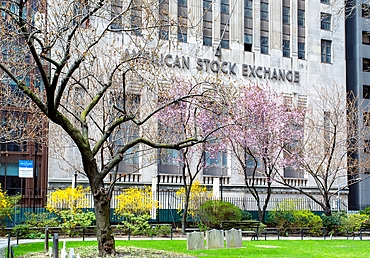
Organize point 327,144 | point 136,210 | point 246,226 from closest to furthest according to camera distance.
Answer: point 246,226, point 136,210, point 327,144

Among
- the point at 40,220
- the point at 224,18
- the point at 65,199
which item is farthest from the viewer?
the point at 224,18

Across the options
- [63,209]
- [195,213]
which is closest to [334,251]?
[195,213]

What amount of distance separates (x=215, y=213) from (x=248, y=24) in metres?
21.0

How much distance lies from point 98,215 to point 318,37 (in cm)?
3957

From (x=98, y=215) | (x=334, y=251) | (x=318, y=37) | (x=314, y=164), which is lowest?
(x=334, y=251)

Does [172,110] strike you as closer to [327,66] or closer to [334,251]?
[334,251]

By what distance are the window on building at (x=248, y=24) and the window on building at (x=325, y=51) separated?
782 centimetres

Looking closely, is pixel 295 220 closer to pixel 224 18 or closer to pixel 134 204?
pixel 134 204

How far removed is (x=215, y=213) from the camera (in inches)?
1396

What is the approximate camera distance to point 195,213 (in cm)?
3716

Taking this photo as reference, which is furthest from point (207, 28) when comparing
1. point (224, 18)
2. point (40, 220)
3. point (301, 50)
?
point (40, 220)

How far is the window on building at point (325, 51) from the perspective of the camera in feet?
179

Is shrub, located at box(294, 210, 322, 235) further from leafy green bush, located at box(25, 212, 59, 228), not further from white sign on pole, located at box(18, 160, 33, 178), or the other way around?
white sign on pole, located at box(18, 160, 33, 178)

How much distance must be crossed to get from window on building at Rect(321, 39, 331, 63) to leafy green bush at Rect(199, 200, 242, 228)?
23.6m
